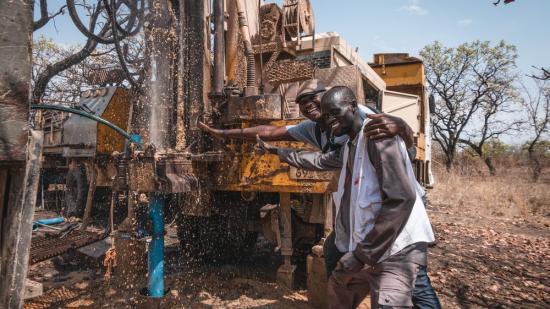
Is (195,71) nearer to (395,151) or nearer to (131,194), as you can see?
(131,194)

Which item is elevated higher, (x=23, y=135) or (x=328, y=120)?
(x=328, y=120)

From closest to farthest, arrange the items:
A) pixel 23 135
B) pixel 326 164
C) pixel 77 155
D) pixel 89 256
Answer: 1. pixel 23 135
2. pixel 326 164
3. pixel 89 256
4. pixel 77 155

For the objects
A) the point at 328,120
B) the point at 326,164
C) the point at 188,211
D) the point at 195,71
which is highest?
the point at 195,71

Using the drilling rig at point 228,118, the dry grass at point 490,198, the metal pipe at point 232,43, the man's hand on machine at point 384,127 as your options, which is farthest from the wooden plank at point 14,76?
the dry grass at point 490,198

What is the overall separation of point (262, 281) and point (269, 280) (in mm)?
98

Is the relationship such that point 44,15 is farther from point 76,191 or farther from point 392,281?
point 392,281

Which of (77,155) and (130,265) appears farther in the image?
(77,155)

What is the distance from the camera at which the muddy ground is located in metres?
3.47

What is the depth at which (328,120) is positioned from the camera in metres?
2.12

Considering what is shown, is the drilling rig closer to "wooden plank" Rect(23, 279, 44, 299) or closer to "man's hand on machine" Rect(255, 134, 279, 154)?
"man's hand on machine" Rect(255, 134, 279, 154)

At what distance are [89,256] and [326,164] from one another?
342 centimetres

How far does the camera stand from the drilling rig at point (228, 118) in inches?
121

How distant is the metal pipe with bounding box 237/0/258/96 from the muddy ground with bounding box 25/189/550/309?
A: 185 centimetres

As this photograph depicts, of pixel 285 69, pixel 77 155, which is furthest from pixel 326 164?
pixel 77 155
